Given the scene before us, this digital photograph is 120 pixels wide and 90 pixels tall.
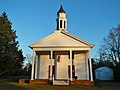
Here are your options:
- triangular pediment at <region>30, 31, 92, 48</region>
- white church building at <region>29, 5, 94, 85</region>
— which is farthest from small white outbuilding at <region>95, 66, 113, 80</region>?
triangular pediment at <region>30, 31, 92, 48</region>

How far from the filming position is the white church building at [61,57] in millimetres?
24594

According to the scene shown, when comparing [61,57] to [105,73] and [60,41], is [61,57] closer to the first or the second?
[60,41]

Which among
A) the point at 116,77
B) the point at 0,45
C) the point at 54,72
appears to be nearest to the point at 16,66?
the point at 0,45

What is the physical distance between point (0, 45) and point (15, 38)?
15.4ft

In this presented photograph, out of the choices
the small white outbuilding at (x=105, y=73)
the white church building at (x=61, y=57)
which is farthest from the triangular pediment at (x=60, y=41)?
the small white outbuilding at (x=105, y=73)

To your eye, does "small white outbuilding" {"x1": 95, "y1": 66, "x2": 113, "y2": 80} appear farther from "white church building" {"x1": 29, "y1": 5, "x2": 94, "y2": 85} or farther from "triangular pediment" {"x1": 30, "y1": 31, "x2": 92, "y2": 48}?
"triangular pediment" {"x1": 30, "y1": 31, "x2": 92, "y2": 48}

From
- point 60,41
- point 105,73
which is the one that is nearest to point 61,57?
point 60,41

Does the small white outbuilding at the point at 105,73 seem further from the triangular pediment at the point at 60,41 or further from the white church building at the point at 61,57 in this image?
the triangular pediment at the point at 60,41

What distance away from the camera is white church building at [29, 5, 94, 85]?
24.6m

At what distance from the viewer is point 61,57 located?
27359mm

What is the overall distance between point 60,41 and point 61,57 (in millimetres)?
2929

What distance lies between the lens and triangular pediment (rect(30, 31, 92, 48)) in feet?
80.8

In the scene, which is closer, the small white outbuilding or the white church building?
the white church building

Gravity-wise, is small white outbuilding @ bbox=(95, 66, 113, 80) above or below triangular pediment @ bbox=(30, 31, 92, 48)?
below
